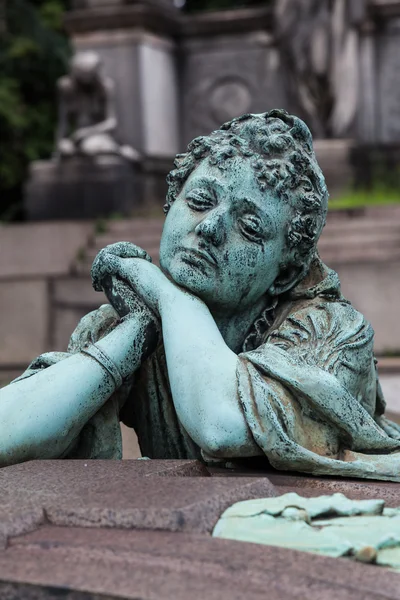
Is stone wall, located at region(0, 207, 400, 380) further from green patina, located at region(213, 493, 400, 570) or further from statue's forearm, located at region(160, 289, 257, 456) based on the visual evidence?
green patina, located at region(213, 493, 400, 570)

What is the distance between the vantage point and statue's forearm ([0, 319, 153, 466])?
3803 millimetres

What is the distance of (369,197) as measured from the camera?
12289 mm

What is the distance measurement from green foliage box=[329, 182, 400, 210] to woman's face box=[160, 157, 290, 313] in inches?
307

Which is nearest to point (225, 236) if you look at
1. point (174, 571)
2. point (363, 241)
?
point (174, 571)

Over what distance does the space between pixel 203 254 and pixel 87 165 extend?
31.3ft

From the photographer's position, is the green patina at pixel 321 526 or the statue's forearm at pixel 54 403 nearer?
the green patina at pixel 321 526

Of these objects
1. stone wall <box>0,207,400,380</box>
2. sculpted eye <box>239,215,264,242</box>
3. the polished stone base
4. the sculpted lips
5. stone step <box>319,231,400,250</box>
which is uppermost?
sculpted eye <box>239,215,264,242</box>

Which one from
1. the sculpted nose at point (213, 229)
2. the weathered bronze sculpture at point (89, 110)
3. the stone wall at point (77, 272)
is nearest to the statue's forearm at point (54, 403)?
the sculpted nose at point (213, 229)

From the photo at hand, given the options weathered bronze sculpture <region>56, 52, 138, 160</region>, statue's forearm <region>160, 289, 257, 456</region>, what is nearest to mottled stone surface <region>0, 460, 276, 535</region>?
statue's forearm <region>160, 289, 257, 456</region>

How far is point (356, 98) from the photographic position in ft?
43.8

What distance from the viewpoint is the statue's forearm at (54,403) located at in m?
3.80

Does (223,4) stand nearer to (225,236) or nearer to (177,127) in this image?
(177,127)

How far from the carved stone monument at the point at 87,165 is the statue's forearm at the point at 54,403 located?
923 centimetres

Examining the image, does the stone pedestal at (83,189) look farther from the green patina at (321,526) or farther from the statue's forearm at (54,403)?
the green patina at (321,526)
